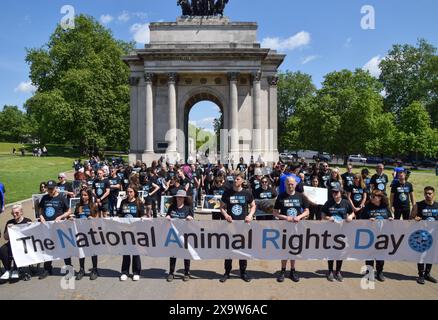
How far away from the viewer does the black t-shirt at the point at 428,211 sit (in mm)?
7719

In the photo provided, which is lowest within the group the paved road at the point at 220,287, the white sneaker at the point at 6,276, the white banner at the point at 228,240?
the paved road at the point at 220,287

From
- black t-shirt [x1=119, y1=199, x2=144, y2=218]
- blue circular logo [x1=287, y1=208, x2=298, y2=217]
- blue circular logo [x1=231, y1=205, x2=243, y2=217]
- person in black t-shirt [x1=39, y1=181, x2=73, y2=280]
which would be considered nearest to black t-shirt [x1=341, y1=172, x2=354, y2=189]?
blue circular logo [x1=287, y1=208, x2=298, y2=217]

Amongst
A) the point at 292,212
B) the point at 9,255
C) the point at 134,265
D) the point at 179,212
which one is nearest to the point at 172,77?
the point at 179,212

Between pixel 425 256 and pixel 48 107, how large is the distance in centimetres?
5115

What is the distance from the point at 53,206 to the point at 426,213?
838 cm

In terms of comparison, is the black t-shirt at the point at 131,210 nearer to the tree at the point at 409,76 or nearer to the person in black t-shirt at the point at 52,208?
the person in black t-shirt at the point at 52,208

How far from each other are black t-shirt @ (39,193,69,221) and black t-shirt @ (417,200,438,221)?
8023mm

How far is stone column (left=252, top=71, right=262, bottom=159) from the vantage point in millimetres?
34250

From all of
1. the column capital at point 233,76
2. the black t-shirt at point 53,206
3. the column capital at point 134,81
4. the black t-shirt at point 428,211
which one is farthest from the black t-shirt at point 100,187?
the column capital at point 134,81

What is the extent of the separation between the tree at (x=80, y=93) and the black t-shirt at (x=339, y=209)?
46.1m

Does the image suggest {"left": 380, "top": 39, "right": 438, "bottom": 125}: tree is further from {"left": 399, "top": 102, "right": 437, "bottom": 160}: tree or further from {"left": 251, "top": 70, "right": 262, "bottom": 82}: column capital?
{"left": 251, "top": 70, "right": 262, "bottom": 82}: column capital

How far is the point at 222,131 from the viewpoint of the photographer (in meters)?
36.1

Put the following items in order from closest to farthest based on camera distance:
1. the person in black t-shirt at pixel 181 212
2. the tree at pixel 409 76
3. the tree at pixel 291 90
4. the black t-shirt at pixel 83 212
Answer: the person in black t-shirt at pixel 181 212 → the black t-shirt at pixel 83 212 → the tree at pixel 409 76 → the tree at pixel 291 90
